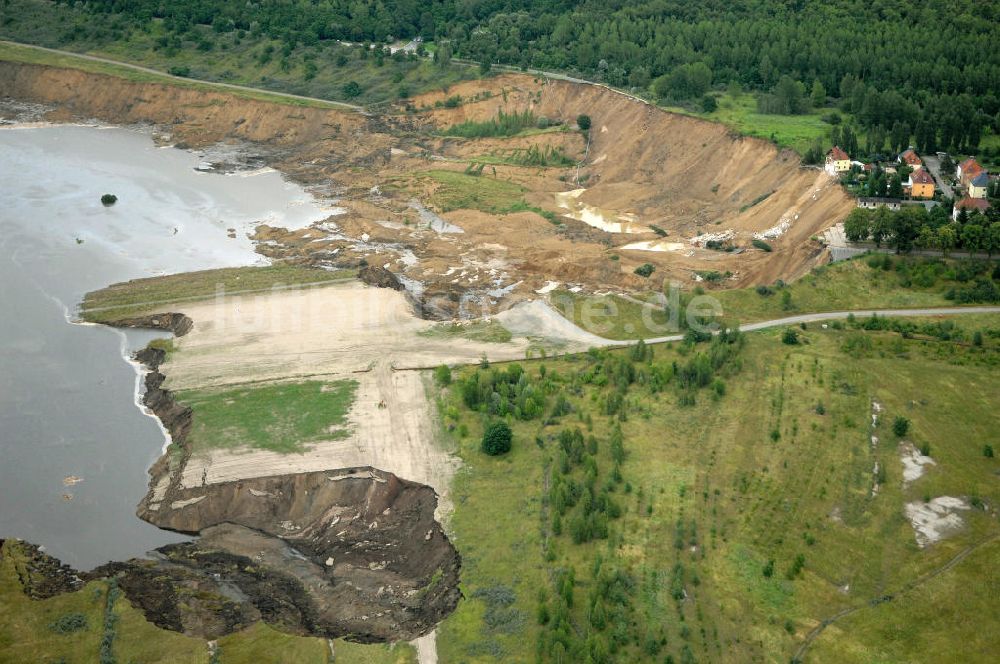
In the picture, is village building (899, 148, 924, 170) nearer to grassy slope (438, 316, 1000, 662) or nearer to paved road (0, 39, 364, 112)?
grassy slope (438, 316, 1000, 662)

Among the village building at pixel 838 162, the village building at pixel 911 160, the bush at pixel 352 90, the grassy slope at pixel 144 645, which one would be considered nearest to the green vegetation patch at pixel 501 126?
the bush at pixel 352 90

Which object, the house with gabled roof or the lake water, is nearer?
the lake water

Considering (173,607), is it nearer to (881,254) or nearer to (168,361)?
(168,361)

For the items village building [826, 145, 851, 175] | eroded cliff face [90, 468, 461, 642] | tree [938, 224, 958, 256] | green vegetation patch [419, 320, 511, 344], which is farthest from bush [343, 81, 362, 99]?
eroded cliff face [90, 468, 461, 642]

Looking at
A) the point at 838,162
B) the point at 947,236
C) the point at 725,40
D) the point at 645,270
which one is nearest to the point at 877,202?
the point at 838,162

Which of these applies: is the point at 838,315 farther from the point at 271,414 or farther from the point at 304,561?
the point at 304,561
